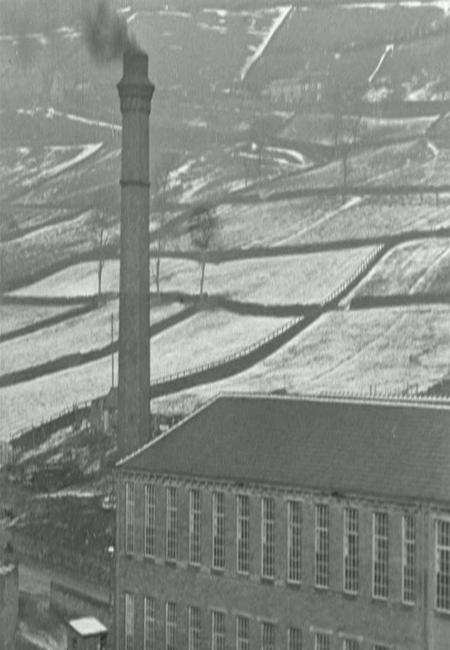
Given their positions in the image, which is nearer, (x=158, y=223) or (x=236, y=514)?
(x=236, y=514)

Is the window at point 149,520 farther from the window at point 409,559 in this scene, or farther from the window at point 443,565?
the window at point 443,565

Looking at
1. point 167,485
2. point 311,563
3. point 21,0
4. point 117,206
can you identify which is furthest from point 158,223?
point 311,563

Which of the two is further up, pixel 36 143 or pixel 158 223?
pixel 36 143

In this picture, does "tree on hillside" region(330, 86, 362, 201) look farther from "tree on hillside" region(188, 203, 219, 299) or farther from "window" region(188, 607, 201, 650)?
"window" region(188, 607, 201, 650)

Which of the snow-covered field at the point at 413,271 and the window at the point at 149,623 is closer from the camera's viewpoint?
the window at the point at 149,623

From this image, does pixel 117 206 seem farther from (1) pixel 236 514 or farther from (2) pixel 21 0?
(1) pixel 236 514

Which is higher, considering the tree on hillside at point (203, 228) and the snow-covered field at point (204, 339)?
the tree on hillside at point (203, 228)

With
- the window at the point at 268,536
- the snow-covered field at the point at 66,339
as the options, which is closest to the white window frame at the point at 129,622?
the window at the point at 268,536
